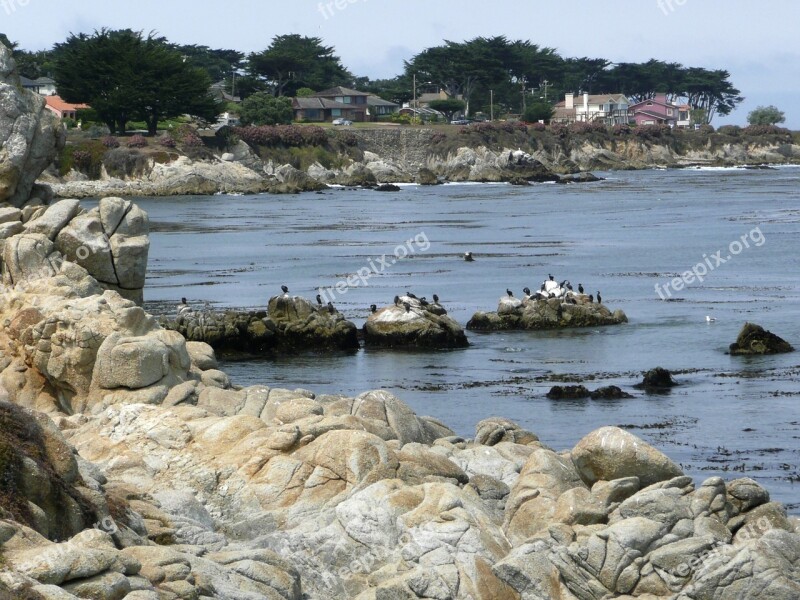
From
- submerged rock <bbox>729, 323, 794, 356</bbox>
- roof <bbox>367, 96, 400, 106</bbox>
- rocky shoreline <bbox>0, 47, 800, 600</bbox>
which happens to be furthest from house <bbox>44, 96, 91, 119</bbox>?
rocky shoreline <bbox>0, 47, 800, 600</bbox>

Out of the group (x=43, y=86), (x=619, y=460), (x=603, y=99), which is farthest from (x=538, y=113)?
(x=619, y=460)

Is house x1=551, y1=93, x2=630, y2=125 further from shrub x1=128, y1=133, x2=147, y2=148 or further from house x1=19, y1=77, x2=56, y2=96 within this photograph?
shrub x1=128, y1=133, x2=147, y2=148

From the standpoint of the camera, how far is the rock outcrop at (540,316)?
40594mm

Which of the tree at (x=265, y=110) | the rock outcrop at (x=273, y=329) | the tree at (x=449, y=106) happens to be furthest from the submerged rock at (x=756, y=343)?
the tree at (x=449, y=106)

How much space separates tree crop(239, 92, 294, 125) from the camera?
5630 inches

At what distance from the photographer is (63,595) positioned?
448 inches

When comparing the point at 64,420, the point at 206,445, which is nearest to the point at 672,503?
the point at 206,445

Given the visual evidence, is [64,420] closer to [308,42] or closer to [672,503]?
[672,503]

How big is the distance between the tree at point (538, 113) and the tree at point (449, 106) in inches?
336

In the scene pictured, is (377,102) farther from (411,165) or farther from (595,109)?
(595,109)

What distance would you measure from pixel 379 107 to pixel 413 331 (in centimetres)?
13809

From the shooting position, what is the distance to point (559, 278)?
53750 millimetres

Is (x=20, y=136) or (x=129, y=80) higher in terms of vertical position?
(x=129, y=80)

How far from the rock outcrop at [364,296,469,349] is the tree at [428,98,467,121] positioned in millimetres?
133038
